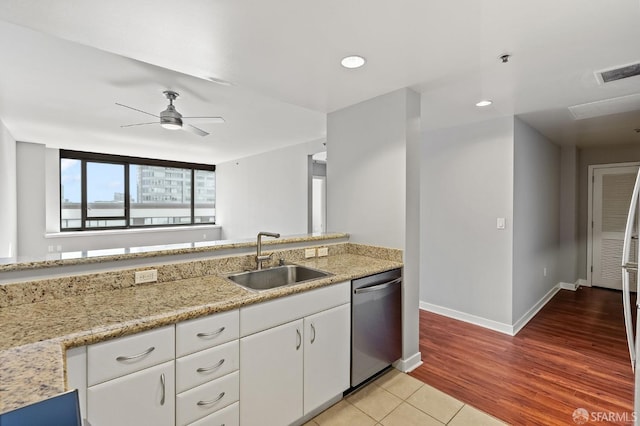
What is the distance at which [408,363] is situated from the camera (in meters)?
2.48

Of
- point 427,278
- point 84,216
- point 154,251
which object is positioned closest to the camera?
point 154,251

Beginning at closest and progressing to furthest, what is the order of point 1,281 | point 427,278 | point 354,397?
point 1,281 < point 354,397 < point 427,278

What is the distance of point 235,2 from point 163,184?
7026 mm

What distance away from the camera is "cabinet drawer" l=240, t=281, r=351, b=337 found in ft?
5.11

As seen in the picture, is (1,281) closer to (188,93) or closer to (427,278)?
(188,93)

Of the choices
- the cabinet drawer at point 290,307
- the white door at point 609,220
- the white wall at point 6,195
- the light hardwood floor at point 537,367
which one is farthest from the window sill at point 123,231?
the white door at point 609,220

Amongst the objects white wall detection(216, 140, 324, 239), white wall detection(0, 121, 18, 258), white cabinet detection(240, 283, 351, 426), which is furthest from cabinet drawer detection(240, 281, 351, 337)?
white wall detection(0, 121, 18, 258)

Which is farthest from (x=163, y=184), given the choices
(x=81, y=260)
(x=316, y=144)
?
(x=81, y=260)

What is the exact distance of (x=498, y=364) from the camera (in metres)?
2.55

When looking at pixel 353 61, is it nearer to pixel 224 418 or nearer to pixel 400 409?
pixel 224 418

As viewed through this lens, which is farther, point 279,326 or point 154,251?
point 154,251

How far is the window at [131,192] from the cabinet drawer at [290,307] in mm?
6714

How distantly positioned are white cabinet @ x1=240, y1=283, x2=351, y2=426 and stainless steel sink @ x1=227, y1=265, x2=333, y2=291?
11.5 inches

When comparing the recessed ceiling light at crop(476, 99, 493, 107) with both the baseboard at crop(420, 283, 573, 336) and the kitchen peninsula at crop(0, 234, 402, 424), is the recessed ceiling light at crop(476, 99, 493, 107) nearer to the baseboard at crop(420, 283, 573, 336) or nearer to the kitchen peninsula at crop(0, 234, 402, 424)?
the kitchen peninsula at crop(0, 234, 402, 424)
